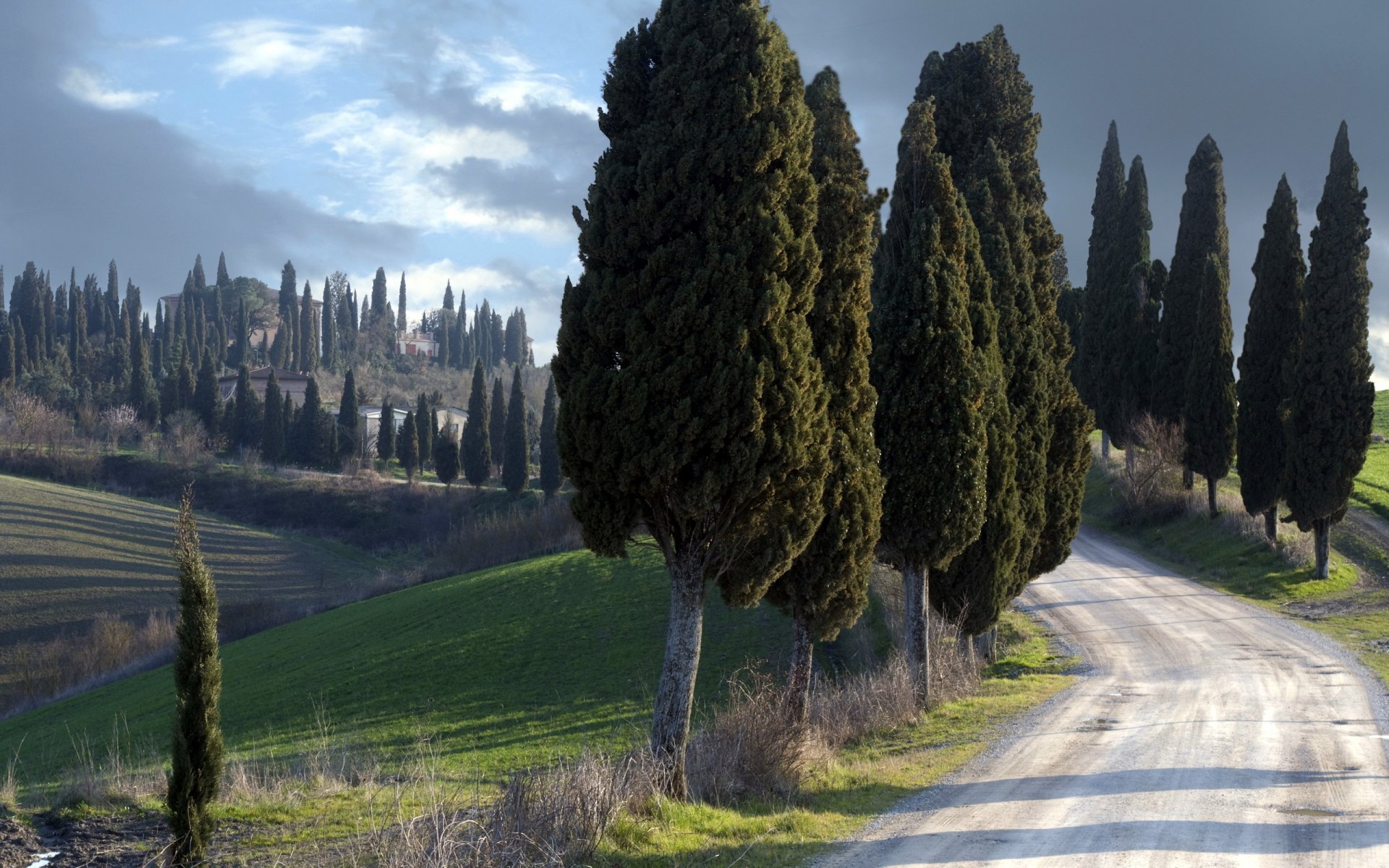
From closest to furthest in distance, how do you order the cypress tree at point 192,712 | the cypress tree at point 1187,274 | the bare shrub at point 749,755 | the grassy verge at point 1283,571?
the cypress tree at point 192,712 → the bare shrub at point 749,755 → the grassy verge at point 1283,571 → the cypress tree at point 1187,274

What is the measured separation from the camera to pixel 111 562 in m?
56.4

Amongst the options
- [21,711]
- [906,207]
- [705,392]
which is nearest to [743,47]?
[705,392]

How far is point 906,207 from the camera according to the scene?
15.7m

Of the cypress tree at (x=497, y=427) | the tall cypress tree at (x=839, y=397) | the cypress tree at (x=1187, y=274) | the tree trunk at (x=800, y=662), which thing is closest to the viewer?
the tall cypress tree at (x=839, y=397)

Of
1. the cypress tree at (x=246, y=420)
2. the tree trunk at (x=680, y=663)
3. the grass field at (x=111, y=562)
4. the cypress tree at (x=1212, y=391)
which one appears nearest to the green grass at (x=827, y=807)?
the tree trunk at (x=680, y=663)

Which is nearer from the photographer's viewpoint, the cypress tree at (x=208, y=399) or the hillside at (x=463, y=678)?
the hillside at (x=463, y=678)

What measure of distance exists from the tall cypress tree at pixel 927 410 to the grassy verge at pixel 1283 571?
7.73m

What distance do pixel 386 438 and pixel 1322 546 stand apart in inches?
3279

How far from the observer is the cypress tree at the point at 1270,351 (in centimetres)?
3012

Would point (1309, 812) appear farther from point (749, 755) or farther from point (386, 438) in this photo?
point (386, 438)

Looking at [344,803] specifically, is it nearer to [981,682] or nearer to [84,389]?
[981,682]

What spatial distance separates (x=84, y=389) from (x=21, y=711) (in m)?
89.1

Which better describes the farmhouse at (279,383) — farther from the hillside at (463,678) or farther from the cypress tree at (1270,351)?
the cypress tree at (1270,351)

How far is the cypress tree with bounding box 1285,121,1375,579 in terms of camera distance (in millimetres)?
26656
